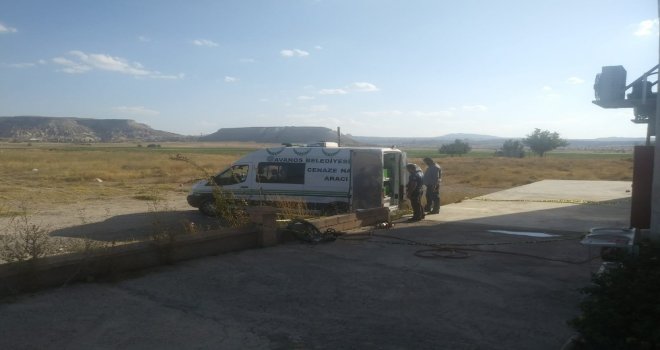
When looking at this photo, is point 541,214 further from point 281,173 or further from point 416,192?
point 281,173

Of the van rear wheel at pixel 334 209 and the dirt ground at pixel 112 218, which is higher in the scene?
the van rear wheel at pixel 334 209

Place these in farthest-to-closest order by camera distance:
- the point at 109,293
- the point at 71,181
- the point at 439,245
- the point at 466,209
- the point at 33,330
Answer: the point at 71,181 < the point at 466,209 < the point at 439,245 < the point at 109,293 < the point at 33,330

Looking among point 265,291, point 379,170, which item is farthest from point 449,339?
point 379,170

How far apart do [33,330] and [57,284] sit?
58.6 inches

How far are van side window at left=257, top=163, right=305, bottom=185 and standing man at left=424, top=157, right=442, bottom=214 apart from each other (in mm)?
3296

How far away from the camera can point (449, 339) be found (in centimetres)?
518

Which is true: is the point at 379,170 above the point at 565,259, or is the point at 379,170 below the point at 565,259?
above

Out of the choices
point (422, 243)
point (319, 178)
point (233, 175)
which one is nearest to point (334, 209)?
point (319, 178)

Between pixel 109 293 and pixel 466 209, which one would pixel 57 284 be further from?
pixel 466 209

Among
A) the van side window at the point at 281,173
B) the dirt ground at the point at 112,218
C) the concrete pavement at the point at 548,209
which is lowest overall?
the dirt ground at the point at 112,218

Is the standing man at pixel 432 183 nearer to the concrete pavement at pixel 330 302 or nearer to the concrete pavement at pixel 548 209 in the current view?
the concrete pavement at pixel 548 209

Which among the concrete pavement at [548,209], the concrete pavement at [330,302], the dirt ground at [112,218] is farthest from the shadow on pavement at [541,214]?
the dirt ground at [112,218]

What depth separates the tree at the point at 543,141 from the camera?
90812mm

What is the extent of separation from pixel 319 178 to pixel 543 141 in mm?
84722
